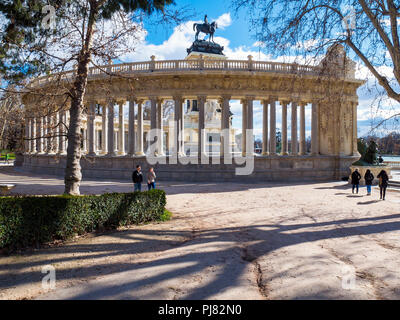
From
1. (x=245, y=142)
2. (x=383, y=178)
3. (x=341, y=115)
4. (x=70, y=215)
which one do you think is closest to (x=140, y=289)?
(x=70, y=215)

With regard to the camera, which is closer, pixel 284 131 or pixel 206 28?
pixel 284 131

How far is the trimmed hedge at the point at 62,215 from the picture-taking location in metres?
6.96

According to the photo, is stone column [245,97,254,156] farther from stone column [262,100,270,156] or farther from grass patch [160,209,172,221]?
grass patch [160,209,172,221]

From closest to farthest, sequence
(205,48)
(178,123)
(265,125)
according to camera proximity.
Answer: (178,123), (265,125), (205,48)

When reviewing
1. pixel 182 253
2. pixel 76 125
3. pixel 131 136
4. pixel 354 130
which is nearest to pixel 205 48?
pixel 131 136

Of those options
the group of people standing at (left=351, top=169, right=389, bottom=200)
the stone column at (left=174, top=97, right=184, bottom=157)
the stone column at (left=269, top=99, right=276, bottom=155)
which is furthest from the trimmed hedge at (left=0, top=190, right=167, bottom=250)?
the stone column at (left=269, top=99, right=276, bottom=155)

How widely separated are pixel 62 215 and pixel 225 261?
4992 mm

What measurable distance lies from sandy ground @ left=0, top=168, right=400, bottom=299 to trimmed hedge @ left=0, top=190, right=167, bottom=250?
19.3 inches

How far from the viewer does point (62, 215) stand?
25.6 feet

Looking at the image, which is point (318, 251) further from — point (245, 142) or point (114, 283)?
point (245, 142)

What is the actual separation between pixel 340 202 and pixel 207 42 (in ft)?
86.4

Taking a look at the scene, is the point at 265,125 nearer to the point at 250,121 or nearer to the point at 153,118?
the point at 250,121

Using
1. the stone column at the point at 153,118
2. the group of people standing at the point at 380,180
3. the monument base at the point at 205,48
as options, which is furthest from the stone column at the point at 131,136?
the group of people standing at the point at 380,180

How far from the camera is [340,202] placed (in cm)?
1488
